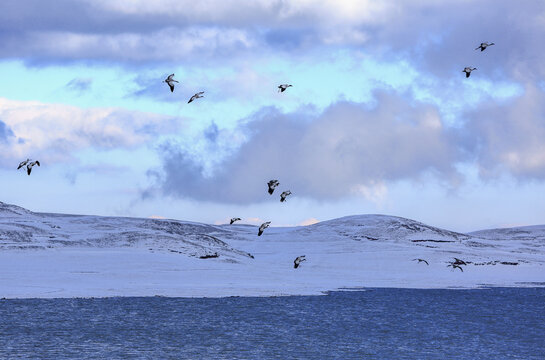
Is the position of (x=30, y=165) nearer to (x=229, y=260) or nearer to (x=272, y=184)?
(x=272, y=184)

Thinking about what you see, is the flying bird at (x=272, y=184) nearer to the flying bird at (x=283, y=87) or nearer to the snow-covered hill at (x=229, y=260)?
the flying bird at (x=283, y=87)

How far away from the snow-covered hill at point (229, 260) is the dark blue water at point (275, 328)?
3622 millimetres

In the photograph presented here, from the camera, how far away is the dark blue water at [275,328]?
41.2 m

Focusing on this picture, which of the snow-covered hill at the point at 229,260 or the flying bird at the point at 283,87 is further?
the snow-covered hill at the point at 229,260

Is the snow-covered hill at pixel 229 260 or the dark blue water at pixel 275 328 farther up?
the snow-covered hill at pixel 229 260

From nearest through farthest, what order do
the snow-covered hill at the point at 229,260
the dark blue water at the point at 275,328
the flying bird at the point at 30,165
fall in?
the dark blue water at the point at 275,328, the flying bird at the point at 30,165, the snow-covered hill at the point at 229,260

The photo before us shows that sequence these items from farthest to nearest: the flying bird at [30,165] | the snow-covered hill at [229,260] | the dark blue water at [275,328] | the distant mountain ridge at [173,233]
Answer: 1. the distant mountain ridge at [173,233]
2. the snow-covered hill at [229,260]
3. the flying bird at [30,165]
4. the dark blue water at [275,328]

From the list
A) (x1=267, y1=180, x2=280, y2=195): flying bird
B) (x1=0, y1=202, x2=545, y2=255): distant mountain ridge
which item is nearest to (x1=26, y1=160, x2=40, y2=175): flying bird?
(x1=267, y1=180, x2=280, y2=195): flying bird

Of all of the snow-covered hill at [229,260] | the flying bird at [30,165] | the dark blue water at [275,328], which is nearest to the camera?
the dark blue water at [275,328]

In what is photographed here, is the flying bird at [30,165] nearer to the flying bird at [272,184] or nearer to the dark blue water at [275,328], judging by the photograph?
the dark blue water at [275,328]

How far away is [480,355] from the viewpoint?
41.6m

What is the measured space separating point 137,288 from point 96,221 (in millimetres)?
72796

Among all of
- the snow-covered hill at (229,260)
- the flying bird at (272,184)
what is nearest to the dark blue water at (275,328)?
the snow-covered hill at (229,260)

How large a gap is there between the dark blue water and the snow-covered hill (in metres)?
3.62
